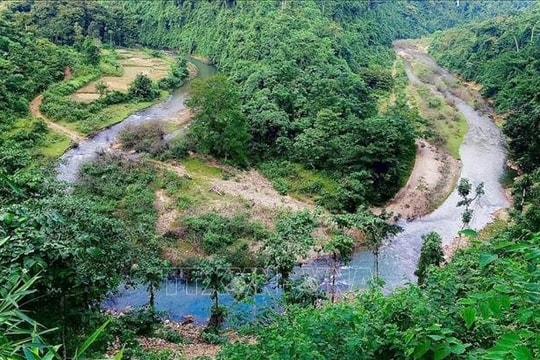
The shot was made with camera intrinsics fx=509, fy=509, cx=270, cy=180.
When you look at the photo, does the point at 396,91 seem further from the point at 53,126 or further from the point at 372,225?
the point at 53,126

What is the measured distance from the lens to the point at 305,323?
18.7 feet

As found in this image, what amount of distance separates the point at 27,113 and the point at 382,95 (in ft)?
88.5

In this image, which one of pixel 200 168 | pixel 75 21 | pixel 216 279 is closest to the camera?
pixel 216 279

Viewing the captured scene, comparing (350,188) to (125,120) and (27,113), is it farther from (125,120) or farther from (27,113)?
(27,113)

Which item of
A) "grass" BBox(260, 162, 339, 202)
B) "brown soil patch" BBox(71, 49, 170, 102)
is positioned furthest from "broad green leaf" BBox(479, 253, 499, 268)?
"brown soil patch" BBox(71, 49, 170, 102)

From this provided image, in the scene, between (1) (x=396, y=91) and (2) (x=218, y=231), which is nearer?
(2) (x=218, y=231)

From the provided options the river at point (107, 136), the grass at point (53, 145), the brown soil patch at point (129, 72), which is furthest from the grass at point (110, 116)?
the brown soil patch at point (129, 72)

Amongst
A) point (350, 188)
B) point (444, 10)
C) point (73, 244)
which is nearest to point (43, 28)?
point (350, 188)

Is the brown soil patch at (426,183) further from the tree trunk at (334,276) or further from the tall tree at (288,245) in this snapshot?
the tall tree at (288,245)

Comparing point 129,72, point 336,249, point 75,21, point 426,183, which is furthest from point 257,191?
point 75,21

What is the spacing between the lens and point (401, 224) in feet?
81.0

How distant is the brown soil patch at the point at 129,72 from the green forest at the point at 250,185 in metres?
0.30

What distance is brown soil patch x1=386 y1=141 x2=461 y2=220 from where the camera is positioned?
1025 inches

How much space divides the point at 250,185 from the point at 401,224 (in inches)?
307
